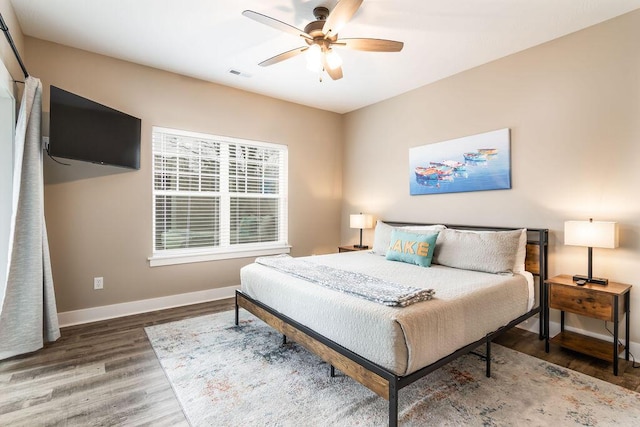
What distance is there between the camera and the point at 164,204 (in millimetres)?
3900

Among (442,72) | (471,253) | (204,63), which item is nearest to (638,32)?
(442,72)

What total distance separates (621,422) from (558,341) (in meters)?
0.99

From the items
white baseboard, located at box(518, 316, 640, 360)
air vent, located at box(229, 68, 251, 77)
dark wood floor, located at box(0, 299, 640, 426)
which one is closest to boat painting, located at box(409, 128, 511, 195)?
white baseboard, located at box(518, 316, 640, 360)

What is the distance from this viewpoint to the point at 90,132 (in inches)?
119

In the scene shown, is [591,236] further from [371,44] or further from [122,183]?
[122,183]

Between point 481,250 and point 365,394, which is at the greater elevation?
point 481,250

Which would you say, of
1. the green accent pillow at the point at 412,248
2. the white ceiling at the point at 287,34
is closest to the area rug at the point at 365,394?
the green accent pillow at the point at 412,248

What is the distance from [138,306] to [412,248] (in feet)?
10.3

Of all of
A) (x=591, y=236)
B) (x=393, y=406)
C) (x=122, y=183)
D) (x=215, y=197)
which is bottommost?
(x=393, y=406)

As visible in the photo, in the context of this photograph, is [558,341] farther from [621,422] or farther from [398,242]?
[398,242]

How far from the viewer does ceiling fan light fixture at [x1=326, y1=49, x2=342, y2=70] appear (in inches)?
103

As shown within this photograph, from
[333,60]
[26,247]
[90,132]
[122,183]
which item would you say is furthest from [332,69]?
[26,247]

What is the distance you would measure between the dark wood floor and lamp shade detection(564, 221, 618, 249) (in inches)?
37.3

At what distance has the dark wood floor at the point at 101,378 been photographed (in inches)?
74.6
